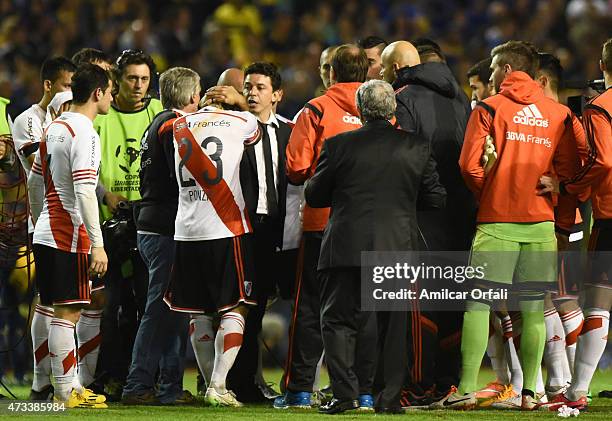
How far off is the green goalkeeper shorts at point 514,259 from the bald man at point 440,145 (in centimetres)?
42

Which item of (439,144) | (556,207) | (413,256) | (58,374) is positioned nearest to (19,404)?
(58,374)

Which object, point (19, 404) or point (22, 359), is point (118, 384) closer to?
point (19, 404)

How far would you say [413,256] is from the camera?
26.1 feet

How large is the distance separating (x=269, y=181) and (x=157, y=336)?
1.38 metres

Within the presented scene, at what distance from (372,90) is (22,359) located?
203 inches

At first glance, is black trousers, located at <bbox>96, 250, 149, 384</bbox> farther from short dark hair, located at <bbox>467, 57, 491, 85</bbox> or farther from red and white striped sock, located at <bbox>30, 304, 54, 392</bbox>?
short dark hair, located at <bbox>467, 57, 491, 85</bbox>

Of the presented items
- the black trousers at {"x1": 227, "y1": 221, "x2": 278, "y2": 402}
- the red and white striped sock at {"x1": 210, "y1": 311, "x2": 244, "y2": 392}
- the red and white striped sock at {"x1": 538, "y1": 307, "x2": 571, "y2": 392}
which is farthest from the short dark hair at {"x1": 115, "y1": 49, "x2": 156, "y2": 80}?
the red and white striped sock at {"x1": 538, "y1": 307, "x2": 571, "y2": 392}

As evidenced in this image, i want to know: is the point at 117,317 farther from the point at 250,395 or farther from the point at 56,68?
the point at 56,68

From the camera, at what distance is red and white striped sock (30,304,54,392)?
8906 millimetres

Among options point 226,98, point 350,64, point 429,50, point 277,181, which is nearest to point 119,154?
point 226,98

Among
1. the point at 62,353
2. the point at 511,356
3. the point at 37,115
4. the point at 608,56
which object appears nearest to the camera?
the point at 62,353

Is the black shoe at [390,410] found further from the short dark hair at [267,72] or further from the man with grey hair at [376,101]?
the short dark hair at [267,72]

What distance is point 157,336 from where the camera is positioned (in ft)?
29.8

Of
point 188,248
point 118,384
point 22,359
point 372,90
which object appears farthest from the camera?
point 22,359
